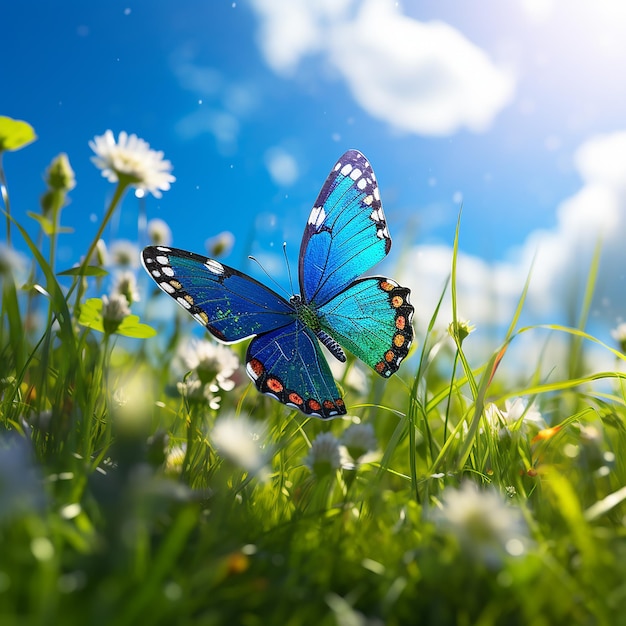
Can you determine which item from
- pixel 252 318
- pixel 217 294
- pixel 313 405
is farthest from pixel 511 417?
pixel 217 294

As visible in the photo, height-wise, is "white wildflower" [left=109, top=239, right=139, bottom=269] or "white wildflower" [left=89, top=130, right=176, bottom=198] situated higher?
"white wildflower" [left=109, top=239, right=139, bottom=269]

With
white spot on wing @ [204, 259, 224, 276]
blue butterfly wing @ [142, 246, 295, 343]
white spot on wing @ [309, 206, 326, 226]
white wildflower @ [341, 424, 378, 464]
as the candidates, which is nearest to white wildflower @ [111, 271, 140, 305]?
blue butterfly wing @ [142, 246, 295, 343]

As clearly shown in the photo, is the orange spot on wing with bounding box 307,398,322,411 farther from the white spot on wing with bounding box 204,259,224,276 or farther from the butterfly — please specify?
the white spot on wing with bounding box 204,259,224,276

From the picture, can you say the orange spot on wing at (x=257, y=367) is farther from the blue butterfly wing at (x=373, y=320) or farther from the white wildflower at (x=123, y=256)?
the white wildflower at (x=123, y=256)

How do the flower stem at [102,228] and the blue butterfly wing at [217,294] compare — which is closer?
the flower stem at [102,228]

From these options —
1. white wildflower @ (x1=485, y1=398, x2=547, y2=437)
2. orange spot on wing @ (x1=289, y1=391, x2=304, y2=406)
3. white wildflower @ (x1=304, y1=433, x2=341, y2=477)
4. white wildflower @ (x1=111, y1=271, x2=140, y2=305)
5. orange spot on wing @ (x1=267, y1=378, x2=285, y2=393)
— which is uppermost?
white wildflower @ (x1=111, y1=271, x2=140, y2=305)

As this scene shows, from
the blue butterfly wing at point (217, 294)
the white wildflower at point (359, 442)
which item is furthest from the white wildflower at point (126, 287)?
the white wildflower at point (359, 442)

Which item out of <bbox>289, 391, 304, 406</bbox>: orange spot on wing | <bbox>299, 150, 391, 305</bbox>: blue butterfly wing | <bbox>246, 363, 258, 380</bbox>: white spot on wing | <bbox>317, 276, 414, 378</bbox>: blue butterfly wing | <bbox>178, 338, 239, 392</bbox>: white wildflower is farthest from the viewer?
<bbox>299, 150, 391, 305</bbox>: blue butterfly wing

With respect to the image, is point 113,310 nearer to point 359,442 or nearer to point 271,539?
point 359,442
